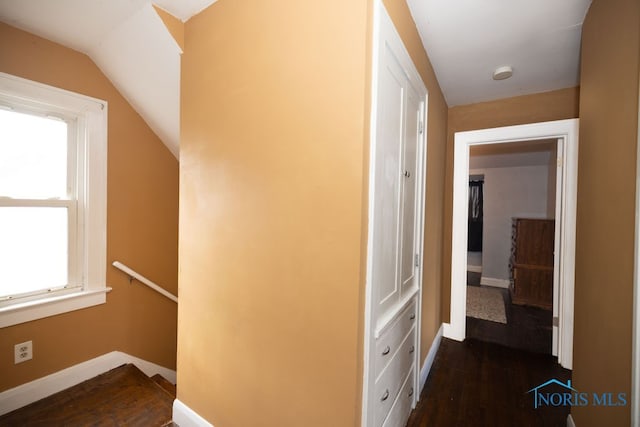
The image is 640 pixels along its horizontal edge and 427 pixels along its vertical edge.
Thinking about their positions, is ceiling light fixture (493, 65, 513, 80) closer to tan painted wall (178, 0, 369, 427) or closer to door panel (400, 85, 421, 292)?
door panel (400, 85, 421, 292)

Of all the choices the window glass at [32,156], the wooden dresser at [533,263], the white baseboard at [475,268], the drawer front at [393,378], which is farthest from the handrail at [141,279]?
the white baseboard at [475,268]

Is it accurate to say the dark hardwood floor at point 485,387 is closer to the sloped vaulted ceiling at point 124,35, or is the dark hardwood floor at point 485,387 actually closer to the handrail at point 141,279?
the handrail at point 141,279

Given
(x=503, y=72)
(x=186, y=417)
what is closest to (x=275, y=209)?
(x=186, y=417)

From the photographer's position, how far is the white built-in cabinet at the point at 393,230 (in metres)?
0.99

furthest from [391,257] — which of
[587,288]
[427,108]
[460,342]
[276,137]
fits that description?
[460,342]

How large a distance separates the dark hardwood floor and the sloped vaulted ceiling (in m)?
2.77

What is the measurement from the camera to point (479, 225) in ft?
18.4

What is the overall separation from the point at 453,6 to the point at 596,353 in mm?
1823

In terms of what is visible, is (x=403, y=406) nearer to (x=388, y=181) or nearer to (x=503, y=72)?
(x=388, y=181)

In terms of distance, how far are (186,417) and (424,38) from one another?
2.80m

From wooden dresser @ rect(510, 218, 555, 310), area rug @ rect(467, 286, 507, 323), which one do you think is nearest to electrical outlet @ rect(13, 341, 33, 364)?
area rug @ rect(467, 286, 507, 323)

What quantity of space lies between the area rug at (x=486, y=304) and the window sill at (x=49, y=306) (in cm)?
397

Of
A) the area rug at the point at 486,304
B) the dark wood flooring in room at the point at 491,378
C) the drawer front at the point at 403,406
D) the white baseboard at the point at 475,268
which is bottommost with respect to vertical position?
the area rug at the point at 486,304

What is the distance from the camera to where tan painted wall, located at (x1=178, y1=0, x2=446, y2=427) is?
95 centimetres
